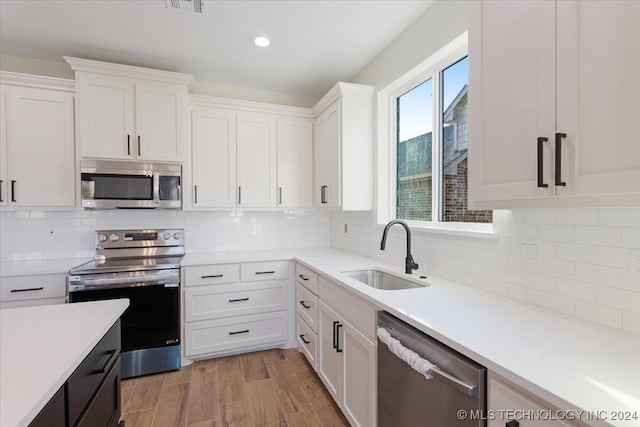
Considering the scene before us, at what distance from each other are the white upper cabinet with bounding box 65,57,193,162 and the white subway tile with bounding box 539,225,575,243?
Answer: 2.70 m

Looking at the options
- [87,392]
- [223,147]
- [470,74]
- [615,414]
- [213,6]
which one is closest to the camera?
[615,414]

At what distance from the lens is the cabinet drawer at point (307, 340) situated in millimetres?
2410

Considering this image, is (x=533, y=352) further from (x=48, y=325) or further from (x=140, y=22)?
(x=140, y=22)

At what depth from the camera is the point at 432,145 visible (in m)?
2.20

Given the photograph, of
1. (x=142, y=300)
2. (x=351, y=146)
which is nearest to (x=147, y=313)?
(x=142, y=300)

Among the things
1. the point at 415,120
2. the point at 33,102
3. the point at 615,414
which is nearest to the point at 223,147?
the point at 33,102

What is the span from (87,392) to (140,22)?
2.31 m

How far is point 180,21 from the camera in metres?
2.20

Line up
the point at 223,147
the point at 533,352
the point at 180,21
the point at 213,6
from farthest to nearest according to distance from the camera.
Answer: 1. the point at 223,147
2. the point at 180,21
3. the point at 213,6
4. the point at 533,352

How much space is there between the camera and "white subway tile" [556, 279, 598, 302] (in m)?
1.20

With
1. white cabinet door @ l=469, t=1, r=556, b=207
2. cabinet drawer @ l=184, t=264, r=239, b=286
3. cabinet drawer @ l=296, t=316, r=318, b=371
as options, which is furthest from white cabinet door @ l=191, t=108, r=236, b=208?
white cabinet door @ l=469, t=1, r=556, b=207

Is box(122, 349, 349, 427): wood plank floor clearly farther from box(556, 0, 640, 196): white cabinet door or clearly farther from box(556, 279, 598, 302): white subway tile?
box(556, 0, 640, 196): white cabinet door

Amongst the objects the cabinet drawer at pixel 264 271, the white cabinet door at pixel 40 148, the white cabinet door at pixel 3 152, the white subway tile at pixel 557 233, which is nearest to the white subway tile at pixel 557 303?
the white subway tile at pixel 557 233

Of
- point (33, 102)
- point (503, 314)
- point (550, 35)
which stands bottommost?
point (503, 314)
